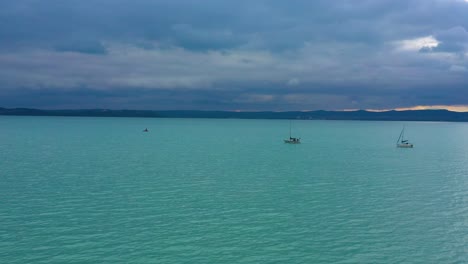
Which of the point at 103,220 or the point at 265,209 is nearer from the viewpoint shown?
the point at 103,220

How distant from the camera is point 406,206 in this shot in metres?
46.2

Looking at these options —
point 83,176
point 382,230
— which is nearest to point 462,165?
point 382,230

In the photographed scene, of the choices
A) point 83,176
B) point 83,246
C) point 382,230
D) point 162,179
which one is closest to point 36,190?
point 83,176

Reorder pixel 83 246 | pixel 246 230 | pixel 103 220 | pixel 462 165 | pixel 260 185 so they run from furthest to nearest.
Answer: pixel 462 165 → pixel 260 185 → pixel 103 220 → pixel 246 230 → pixel 83 246

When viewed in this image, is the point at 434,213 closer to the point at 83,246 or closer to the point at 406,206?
the point at 406,206

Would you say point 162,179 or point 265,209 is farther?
point 162,179

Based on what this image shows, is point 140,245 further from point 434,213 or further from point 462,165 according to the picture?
point 462,165

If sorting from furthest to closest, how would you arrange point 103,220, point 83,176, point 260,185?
point 83,176 < point 260,185 < point 103,220

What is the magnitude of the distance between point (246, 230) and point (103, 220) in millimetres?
14695

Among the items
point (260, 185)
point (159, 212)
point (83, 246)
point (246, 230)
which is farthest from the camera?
point (260, 185)

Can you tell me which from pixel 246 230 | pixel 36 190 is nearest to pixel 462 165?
pixel 246 230

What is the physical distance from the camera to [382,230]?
36219 mm

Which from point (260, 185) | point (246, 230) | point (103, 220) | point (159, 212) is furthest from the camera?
point (260, 185)

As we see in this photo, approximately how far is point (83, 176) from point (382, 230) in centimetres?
4920
